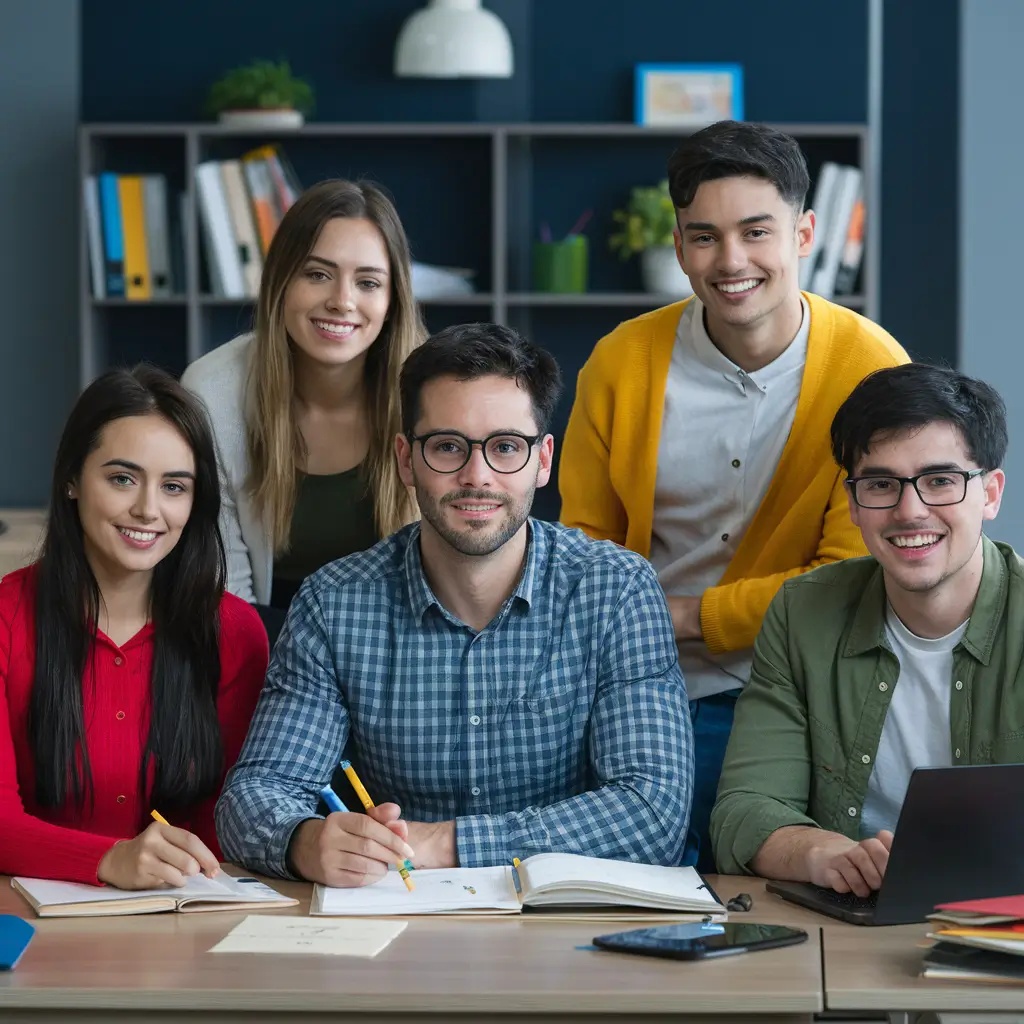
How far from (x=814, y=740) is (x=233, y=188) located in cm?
306

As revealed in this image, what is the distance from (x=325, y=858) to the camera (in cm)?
169

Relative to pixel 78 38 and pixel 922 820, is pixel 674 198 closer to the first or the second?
pixel 922 820

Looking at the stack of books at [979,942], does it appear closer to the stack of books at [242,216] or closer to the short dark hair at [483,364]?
the short dark hair at [483,364]

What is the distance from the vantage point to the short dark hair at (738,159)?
2266mm

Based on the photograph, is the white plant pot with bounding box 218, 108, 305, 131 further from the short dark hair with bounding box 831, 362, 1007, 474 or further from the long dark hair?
the short dark hair with bounding box 831, 362, 1007, 474

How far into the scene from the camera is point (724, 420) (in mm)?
2441

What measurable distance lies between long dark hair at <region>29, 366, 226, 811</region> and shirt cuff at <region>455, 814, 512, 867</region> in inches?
19.7

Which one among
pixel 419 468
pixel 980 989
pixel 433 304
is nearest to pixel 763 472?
pixel 419 468

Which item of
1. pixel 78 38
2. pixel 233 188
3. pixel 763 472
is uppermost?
pixel 78 38

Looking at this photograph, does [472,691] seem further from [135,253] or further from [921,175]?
[921,175]

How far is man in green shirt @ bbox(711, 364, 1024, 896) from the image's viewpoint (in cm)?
185

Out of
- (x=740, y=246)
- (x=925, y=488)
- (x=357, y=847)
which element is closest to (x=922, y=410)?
(x=925, y=488)

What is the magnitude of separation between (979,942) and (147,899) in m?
0.87

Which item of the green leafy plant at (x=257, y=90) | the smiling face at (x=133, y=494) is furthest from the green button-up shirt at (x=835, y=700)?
the green leafy plant at (x=257, y=90)
